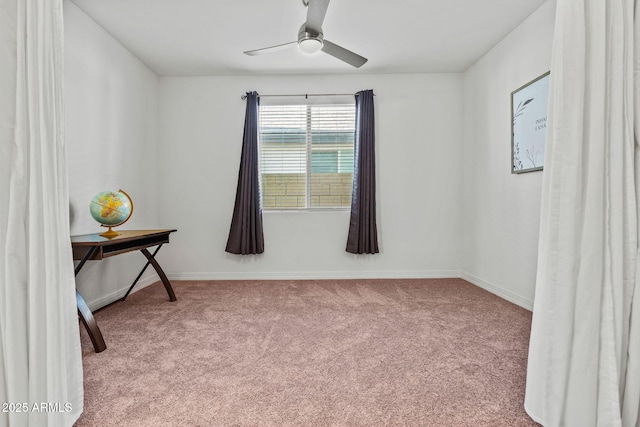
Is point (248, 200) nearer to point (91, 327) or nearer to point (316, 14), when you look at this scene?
point (91, 327)

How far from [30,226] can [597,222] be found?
1964mm

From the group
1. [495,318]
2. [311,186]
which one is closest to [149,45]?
[311,186]

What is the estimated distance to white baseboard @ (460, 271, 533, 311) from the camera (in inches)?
98.9

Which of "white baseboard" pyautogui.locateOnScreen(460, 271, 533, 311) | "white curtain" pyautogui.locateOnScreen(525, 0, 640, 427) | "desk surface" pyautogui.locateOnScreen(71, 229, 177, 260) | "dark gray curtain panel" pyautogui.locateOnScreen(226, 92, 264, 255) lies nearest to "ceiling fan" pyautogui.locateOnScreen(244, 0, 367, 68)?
"dark gray curtain panel" pyautogui.locateOnScreen(226, 92, 264, 255)

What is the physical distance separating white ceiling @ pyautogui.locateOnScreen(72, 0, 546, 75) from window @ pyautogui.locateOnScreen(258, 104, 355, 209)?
53 cm

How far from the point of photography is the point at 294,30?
2631mm

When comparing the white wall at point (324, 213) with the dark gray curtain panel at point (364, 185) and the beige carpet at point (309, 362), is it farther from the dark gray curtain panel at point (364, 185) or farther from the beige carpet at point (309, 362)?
the beige carpet at point (309, 362)

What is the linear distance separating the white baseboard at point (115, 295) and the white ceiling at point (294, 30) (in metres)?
2.43

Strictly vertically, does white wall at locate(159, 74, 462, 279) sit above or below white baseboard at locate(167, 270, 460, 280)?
above

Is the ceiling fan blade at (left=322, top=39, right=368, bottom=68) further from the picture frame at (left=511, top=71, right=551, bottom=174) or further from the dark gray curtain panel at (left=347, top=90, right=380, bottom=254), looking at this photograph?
the picture frame at (left=511, top=71, right=551, bottom=174)

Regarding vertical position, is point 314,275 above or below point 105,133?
below

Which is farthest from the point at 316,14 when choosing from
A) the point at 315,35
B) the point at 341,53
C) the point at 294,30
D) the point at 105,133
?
the point at 105,133

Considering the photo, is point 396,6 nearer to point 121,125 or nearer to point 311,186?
point 311,186

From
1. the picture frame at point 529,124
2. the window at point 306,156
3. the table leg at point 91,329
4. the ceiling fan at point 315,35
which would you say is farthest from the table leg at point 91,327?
the picture frame at point 529,124
